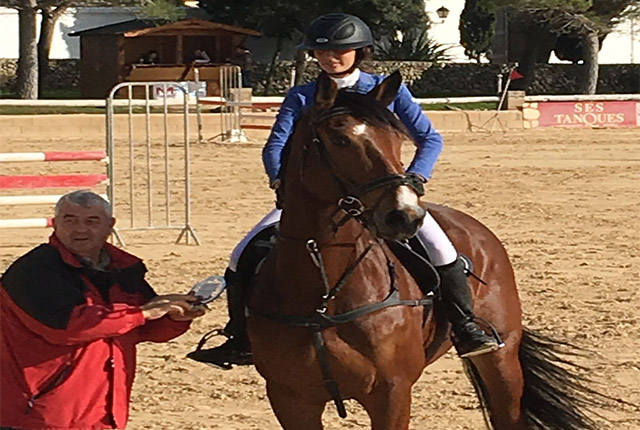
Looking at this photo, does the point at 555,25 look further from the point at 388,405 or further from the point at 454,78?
the point at 388,405

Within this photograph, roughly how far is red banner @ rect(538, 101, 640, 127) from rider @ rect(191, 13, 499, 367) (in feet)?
73.5

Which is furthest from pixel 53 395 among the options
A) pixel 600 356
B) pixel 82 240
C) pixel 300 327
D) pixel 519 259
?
pixel 519 259

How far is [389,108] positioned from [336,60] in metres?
0.29

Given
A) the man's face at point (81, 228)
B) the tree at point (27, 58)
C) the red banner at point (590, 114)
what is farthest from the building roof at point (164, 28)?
the man's face at point (81, 228)

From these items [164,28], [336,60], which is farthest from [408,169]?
[164,28]

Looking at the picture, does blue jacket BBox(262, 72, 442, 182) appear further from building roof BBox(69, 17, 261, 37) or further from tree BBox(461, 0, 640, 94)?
building roof BBox(69, 17, 261, 37)

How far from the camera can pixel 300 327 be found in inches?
184

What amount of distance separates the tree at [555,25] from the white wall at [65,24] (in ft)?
43.1

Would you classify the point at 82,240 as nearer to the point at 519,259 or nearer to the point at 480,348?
the point at 480,348

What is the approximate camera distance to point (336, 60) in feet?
15.6

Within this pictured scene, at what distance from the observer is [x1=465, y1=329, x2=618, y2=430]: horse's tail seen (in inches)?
229

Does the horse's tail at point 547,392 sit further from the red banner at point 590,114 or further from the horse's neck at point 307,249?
the red banner at point 590,114

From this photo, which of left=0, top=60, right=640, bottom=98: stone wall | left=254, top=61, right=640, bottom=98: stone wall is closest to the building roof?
left=0, top=60, right=640, bottom=98: stone wall

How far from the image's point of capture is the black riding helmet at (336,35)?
4688 mm
